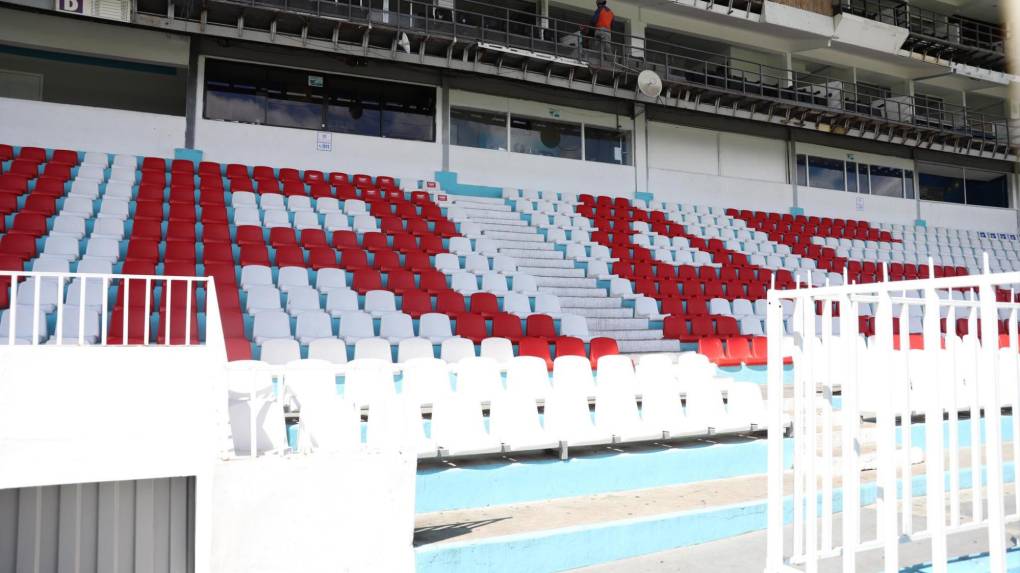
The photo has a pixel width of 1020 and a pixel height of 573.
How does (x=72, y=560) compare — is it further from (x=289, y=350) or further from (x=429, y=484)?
(x=429, y=484)

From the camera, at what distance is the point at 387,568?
336 cm

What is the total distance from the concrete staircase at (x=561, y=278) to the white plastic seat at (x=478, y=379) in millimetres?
3156

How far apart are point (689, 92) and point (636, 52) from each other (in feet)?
4.70

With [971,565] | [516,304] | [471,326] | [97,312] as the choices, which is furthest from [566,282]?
[971,565]

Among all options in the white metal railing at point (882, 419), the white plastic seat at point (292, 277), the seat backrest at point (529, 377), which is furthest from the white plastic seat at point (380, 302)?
the white metal railing at point (882, 419)

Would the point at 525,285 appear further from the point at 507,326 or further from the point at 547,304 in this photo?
the point at 507,326

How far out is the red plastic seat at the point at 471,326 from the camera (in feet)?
22.4

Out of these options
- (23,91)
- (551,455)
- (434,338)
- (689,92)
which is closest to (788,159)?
(689,92)

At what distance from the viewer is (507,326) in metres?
7.13

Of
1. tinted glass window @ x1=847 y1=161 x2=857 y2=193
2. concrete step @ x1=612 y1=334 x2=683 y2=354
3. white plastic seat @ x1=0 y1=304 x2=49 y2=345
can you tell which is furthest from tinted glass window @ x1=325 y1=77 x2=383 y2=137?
tinted glass window @ x1=847 y1=161 x2=857 y2=193

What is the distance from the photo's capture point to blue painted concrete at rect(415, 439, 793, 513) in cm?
408

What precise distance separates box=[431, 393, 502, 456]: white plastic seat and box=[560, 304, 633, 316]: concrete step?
13.4 feet

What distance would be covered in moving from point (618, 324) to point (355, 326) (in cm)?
327

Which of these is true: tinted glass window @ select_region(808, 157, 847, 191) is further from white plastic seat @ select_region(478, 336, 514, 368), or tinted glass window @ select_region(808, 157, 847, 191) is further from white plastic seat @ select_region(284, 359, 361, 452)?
white plastic seat @ select_region(284, 359, 361, 452)
